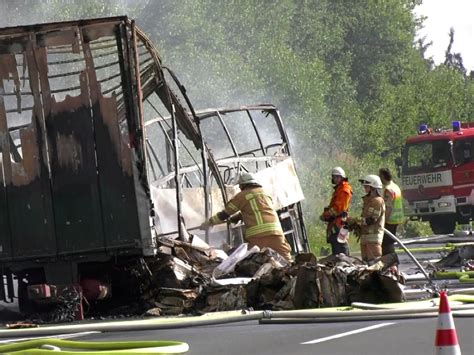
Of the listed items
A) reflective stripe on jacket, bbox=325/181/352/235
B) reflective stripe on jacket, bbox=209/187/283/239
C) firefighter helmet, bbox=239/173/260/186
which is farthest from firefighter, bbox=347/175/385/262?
firefighter helmet, bbox=239/173/260/186

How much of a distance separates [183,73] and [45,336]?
2750 centimetres

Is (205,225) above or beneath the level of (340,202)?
beneath

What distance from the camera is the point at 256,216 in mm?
16094

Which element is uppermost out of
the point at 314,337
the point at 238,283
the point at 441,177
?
the point at 441,177

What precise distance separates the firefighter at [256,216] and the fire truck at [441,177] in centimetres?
1836

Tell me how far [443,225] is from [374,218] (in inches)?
711

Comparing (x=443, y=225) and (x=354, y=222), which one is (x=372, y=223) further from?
(x=443, y=225)

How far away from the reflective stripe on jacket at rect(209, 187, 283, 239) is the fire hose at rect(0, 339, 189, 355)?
17.4ft

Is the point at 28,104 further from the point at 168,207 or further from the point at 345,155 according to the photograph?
the point at 345,155

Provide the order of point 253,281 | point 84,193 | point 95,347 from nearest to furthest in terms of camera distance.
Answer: point 95,347 → point 84,193 → point 253,281

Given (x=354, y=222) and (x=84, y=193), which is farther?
(x=354, y=222)

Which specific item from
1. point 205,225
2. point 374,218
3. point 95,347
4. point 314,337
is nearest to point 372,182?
point 374,218

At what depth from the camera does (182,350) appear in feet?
33.1

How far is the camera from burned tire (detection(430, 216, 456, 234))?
3497 centimetres
